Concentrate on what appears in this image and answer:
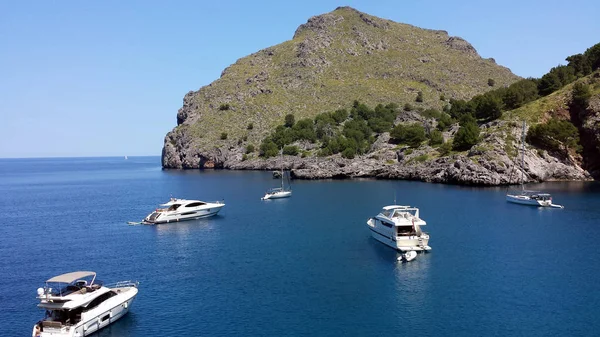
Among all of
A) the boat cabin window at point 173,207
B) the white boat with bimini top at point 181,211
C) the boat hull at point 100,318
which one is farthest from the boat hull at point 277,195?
the boat hull at point 100,318

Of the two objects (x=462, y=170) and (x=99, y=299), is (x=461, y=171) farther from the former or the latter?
(x=99, y=299)

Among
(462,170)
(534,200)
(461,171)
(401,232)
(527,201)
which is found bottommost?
(401,232)

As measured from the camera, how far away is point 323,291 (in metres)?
54.4

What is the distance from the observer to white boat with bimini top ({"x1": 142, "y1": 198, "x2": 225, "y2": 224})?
327 feet

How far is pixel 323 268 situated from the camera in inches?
2475

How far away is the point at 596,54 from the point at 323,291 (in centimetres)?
18910

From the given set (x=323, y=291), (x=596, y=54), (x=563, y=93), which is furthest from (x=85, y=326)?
(x=596, y=54)

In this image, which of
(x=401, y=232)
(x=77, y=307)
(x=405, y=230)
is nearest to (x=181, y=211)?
(x=401, y=232)

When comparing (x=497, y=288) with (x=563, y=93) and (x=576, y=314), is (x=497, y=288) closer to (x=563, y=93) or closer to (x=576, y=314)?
(x=576, y=314)

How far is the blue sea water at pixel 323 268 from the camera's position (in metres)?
46.3

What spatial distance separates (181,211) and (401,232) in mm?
51266

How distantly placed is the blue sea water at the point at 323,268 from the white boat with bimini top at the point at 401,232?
72.8 inches

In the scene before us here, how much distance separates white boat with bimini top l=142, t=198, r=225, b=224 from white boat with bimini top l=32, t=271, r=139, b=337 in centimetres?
5154

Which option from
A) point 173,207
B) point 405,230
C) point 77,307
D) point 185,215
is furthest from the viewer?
point 185,215
